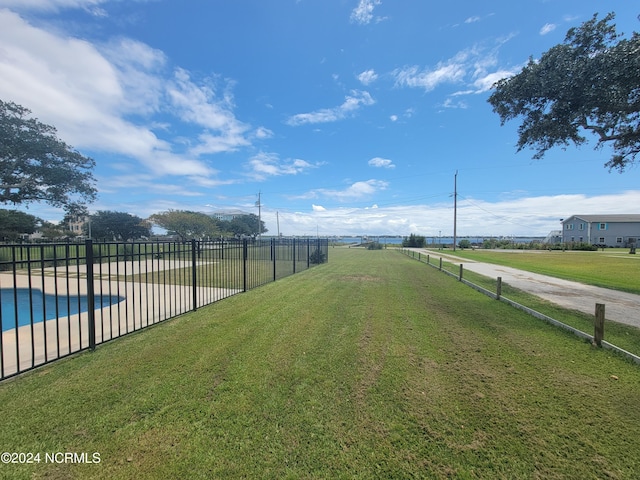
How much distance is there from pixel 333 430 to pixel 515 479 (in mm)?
1399

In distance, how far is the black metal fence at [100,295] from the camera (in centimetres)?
371

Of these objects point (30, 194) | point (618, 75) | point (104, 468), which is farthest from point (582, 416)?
point (30, 194)

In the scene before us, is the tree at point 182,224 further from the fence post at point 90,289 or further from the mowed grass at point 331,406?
the mowed grass at point 331,406

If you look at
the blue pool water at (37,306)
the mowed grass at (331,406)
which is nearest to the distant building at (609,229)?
the mowed grass at (331,406)

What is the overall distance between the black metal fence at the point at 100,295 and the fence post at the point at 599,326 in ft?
22.6

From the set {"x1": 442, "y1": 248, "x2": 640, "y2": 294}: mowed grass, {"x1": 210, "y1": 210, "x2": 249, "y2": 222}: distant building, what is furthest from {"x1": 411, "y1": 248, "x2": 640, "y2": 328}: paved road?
{"x1": 210, "y1": 210, "x2": 249, "y2": 222}: distant building

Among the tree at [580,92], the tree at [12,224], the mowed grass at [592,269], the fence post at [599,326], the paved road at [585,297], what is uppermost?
the tree at [580,92]

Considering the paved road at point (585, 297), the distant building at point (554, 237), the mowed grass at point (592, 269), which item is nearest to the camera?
the paved road at point (585, 297)

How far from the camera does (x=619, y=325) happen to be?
565 cm

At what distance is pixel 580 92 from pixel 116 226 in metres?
73.4

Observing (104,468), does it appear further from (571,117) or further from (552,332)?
(571,117)

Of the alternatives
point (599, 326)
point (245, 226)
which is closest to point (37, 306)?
point (599, 326)

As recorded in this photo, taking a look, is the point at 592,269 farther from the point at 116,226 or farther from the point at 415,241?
the point at 116,226

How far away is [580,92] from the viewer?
7.85 meters
